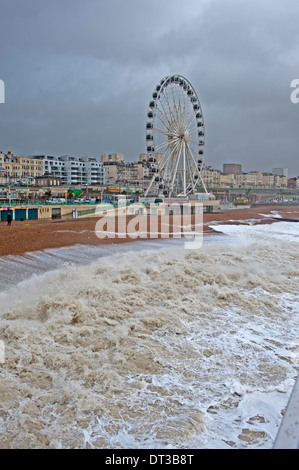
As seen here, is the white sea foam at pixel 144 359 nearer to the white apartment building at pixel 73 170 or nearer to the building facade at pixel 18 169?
the building facade at pixel 18 169

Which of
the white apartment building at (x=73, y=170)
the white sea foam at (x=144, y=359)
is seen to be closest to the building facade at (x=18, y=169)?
the white apartment building at (x=73, y=170)

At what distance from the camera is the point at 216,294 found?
9781 millimetres

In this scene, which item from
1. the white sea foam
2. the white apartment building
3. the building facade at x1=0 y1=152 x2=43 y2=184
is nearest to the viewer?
the white sea foam

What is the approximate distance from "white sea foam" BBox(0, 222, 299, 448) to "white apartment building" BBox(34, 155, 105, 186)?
85.8m

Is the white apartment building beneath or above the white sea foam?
above

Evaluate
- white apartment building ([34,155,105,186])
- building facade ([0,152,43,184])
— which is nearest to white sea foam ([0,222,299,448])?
building facade ([0,152,43,184])

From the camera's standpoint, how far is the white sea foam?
444 cm

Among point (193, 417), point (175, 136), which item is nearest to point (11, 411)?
point (193, 417)

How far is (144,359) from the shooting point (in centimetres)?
615

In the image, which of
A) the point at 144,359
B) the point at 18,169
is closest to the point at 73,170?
the point at 18,169

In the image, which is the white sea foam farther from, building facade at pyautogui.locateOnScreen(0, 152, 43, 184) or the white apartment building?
the white apartment building

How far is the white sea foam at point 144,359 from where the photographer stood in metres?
4.44
